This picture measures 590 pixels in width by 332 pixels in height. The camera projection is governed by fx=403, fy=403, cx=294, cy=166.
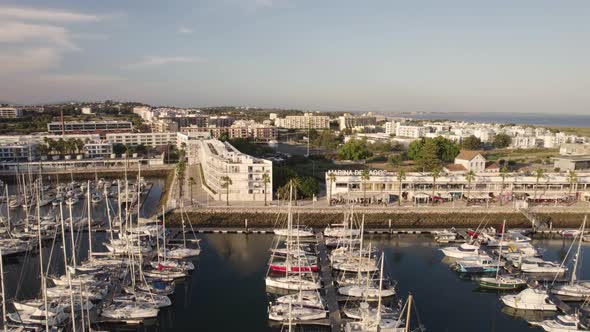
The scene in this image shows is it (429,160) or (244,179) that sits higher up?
(429,160)

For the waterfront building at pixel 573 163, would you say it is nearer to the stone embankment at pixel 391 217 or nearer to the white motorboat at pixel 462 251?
the stone embankment at pixel 391 217

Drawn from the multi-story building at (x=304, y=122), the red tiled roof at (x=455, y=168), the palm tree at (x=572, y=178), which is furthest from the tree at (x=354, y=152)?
the multi-story building at (x=304, y=122)

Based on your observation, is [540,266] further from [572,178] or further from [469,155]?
[469,155]

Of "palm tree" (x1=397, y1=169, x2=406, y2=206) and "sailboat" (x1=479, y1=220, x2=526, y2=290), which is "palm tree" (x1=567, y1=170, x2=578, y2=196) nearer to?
"palm tree" (x1=397, y1=169, x2=406, y2=206)

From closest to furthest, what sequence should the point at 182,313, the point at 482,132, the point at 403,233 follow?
the point at 182,313
the point at 403,233
the point at 482,132

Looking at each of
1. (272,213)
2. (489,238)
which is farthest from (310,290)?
(489,238)

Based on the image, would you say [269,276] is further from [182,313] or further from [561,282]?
[561,282]

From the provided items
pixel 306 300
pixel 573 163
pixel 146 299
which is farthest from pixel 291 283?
pixel 573 163
